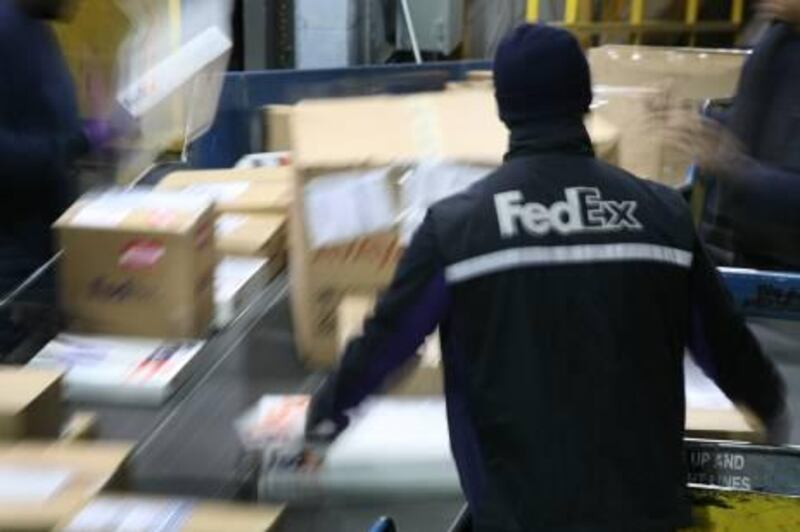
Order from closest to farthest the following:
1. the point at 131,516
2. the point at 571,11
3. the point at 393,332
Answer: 1. the point at 131,516
2. the point at 393,332
3. the point at 571,11

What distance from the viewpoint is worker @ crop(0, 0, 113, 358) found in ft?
7.36

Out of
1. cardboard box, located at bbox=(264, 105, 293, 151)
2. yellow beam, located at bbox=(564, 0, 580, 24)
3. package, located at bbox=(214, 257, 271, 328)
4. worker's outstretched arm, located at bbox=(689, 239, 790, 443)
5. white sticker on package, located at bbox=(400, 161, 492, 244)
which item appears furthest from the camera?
yellow beam, located at bbox=(564, 0, 580, 24)

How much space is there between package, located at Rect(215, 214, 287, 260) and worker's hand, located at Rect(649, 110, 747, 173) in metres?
0.98

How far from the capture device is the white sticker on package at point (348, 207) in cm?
220

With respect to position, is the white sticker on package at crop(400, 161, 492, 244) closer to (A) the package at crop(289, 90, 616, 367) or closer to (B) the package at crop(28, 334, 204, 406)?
(A) the package at crop(289, 90, 616, 367)

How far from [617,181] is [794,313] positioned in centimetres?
123

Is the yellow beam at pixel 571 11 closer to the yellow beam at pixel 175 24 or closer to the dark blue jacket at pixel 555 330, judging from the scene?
the yellow beam at pixel 175 24

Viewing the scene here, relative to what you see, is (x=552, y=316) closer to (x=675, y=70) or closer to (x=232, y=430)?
(x=232, y=430)

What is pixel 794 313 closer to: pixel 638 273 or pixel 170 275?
pixel 638 273

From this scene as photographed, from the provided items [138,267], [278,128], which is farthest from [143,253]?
[278,128]

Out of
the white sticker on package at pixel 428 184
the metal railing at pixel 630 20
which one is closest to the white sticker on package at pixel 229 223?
the white sticker on package at pixel 428 184

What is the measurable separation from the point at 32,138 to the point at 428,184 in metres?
0.79

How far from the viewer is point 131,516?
1.48 metres

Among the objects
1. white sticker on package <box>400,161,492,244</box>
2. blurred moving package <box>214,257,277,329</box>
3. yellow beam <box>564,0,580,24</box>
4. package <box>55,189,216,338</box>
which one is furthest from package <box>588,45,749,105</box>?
package <box>55,189,216,338</box>
